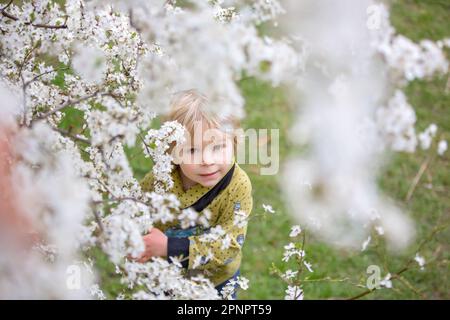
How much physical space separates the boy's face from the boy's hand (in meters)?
0.28

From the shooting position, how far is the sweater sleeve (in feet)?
6.09

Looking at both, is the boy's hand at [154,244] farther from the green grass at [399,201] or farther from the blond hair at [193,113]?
the green grass at [399,201]

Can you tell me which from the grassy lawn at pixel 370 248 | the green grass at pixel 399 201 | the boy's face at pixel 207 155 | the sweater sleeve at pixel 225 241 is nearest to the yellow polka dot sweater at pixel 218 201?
the sweater sleeve at pixel 225 241

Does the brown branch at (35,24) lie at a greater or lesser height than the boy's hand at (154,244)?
greater

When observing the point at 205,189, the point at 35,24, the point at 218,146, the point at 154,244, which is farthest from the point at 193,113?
the point at 35,24

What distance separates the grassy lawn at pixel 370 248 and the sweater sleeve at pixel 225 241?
0.78m

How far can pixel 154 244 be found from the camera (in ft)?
6.64

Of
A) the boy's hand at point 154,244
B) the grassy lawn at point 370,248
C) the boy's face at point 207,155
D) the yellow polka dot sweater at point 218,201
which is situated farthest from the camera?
the grassy lawn at point 370,248

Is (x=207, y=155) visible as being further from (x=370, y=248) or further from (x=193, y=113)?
(x=370, y=248)

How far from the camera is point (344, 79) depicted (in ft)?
15.4

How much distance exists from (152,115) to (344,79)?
317cm

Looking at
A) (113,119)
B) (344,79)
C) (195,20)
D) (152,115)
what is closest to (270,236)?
(344,79)

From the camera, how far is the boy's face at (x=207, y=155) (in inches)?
83.0

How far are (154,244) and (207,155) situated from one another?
14.7 inches
